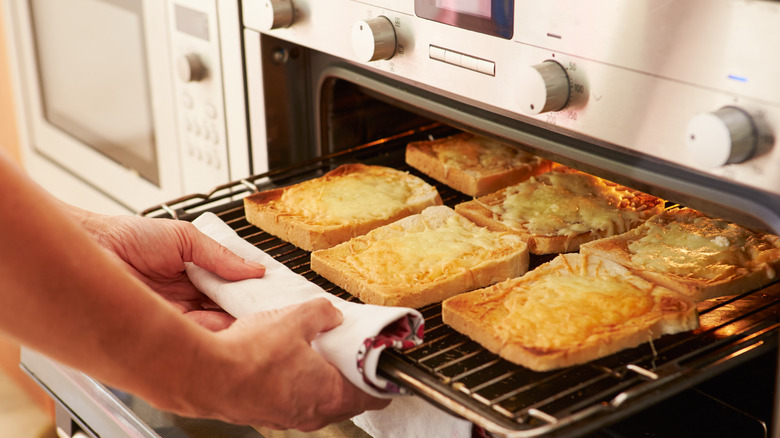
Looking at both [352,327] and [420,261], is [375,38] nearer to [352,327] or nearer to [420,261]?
[420,261]

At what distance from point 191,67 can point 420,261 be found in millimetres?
809

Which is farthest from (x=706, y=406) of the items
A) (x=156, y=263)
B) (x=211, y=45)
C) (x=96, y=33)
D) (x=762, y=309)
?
(x=96, y=33)

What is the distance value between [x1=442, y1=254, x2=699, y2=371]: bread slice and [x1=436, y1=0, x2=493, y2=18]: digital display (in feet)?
1.36

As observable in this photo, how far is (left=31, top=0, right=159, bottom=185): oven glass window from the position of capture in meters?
2.11

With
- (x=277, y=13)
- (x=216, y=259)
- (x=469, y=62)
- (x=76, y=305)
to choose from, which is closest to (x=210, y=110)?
(x=277, y=13)

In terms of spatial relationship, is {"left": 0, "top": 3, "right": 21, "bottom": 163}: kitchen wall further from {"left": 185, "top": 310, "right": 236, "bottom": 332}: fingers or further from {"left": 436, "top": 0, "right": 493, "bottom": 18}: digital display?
{"left": 436, "top": 0, "right": 493, "bottom": 18}: digital display

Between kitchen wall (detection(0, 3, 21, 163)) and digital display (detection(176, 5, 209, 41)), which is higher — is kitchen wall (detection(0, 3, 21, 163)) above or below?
below

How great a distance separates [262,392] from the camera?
104 centimetres

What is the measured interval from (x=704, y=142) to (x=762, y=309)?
334mm

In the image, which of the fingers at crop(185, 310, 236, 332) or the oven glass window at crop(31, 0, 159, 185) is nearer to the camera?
the fingers at crop(185, 310, 236, 332)

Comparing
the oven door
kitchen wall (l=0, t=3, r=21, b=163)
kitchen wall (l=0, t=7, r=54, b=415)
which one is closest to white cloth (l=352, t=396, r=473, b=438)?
the oven door

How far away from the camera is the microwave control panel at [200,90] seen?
1822mm

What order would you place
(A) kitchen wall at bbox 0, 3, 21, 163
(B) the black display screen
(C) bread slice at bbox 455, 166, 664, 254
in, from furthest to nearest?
(A) kitchen wall at bbox 0, 3, 21, 163 < (C) bread slice at bbox 455, 166, 664, 254 < (B) the black display screen

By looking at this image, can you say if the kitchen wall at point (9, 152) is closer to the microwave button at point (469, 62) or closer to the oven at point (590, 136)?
the oven at point (590, 136)
